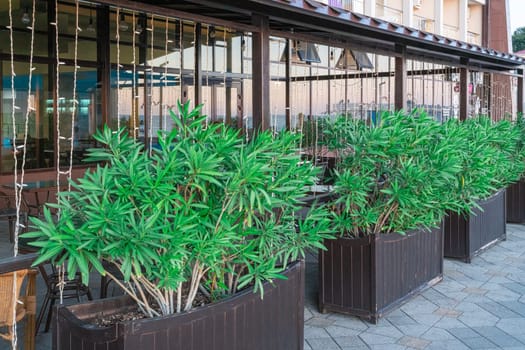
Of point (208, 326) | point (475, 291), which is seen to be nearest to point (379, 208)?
point (475, 291)

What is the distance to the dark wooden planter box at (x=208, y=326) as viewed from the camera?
2.43 m

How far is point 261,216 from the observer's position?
3209 mm

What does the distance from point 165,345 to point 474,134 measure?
476 centimetres

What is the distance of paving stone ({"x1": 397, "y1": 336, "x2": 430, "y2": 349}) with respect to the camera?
3994 millimetres

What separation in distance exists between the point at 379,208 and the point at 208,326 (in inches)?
88.6

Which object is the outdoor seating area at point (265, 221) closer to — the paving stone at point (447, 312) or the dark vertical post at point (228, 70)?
the paving stone at point (447, 312)

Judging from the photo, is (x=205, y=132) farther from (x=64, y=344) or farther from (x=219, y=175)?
(x=64, y=344)

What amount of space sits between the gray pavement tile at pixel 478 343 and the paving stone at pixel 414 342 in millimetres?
291

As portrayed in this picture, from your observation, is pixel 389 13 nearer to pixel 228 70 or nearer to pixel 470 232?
pixel 228 70

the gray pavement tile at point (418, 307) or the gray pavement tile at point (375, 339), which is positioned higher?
the gray pavement tile at point (418, 307)

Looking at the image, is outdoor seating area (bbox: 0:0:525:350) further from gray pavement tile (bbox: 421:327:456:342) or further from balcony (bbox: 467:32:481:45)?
balcony (bbox: 467:32:481:45)

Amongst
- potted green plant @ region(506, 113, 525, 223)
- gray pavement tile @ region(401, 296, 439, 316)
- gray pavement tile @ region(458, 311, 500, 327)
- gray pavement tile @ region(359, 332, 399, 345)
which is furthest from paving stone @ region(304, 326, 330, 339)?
potted green plant @ region(506, 113, 525, 223)

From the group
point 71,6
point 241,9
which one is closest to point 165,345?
point 241,9

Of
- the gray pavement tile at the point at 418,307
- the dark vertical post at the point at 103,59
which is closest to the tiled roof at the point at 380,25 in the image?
the gray pavement tile at the point at 418,307
